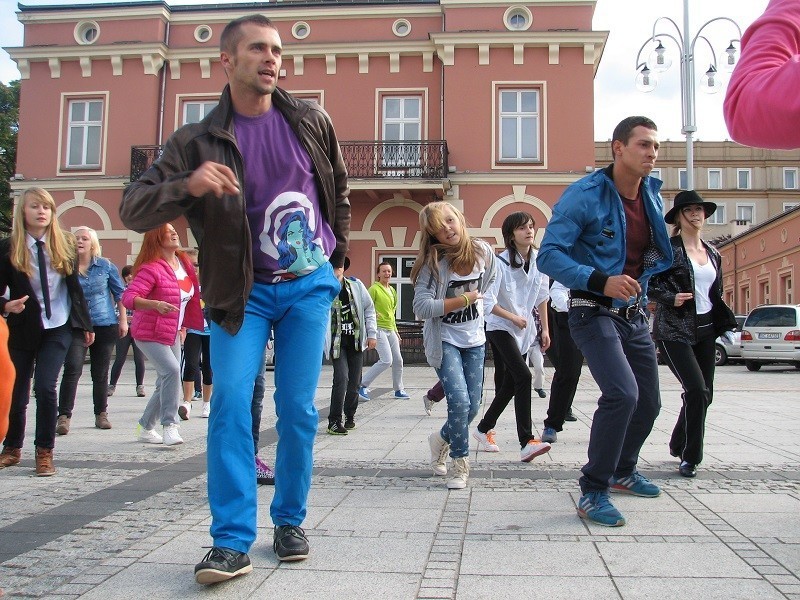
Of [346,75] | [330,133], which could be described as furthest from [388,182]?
[330,133]

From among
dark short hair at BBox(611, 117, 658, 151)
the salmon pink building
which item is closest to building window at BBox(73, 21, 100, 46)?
the salmon pink building

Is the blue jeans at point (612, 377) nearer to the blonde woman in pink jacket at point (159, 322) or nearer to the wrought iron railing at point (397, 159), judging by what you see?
the blonde woman in pink jacket at point (159, 322)

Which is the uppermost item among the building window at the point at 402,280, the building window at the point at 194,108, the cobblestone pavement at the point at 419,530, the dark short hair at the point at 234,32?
the building window at the point at 194,108

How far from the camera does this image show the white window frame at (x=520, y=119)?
23.7 meters

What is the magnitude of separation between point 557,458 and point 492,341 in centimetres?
103

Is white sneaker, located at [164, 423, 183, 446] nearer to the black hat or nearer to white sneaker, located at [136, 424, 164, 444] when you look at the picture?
white sneaker, located at [136, 424, 164, 444]

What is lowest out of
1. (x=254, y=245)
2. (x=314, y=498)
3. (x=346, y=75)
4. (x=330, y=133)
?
(x=314, y=498)

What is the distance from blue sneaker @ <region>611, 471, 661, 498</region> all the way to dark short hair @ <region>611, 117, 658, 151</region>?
1.89m

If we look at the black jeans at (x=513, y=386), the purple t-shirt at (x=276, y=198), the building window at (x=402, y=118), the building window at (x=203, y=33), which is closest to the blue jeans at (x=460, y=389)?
the black jeans at (x=513, y=386)

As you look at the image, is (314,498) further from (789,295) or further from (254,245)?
(789,295)

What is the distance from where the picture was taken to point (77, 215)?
24969 mm

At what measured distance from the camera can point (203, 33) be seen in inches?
993

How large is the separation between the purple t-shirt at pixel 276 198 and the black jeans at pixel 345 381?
13.4 feet

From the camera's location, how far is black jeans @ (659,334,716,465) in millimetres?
5074
